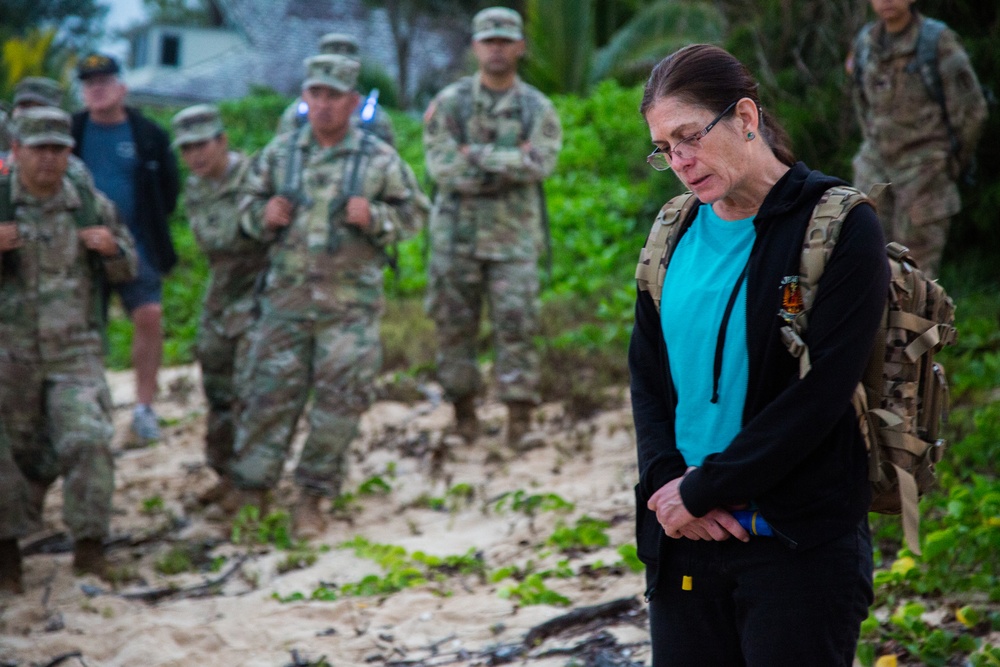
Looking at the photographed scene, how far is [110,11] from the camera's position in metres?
36.3

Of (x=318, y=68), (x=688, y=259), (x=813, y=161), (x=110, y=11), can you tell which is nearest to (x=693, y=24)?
(x=813, y=161)

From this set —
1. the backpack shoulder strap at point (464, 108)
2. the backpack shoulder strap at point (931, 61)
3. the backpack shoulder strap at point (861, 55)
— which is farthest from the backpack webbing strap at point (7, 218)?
the backpack shoulder strap at point (931, 61)

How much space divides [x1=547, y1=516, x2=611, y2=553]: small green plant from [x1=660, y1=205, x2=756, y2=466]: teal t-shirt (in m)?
3.03

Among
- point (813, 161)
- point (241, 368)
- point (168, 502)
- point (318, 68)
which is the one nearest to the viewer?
point (318, 68)

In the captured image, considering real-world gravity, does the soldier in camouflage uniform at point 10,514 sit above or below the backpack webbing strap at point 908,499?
below

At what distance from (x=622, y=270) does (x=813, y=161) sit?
3124 mm

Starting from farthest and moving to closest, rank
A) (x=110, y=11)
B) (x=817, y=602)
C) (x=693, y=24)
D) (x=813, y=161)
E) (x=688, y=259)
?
1. (x=110, y=11)
2. (x=693, y=24)
3. (x=813, y=161)
4. (x=688, y=259)
5. (x=817, y=602)

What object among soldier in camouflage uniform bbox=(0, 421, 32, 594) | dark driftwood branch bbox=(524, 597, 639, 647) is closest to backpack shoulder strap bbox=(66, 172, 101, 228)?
soldier in camouflage uniform bbox=(0, 421, 32, 594)

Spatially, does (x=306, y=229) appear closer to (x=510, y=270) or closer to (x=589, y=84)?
(x=510, y=270)

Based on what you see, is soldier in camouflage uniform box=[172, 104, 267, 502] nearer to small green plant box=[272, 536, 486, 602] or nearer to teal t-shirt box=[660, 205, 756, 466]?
Answer: small green plant box=[272, 536, 486, 602]

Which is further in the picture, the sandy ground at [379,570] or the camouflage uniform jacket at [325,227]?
Result: the camouflage uniform jacket at [325,227]

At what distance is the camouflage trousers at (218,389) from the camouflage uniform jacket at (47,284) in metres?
1.11

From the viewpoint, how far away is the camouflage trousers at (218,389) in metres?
6.88

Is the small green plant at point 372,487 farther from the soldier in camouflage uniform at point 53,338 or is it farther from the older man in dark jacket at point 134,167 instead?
the older man in dark jacket at point 134,167
